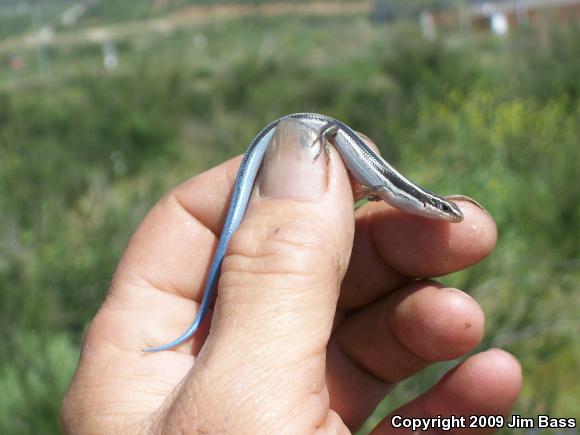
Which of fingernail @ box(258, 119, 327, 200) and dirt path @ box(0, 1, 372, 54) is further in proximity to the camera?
dirt path @ box(0, 1, 372, 54)

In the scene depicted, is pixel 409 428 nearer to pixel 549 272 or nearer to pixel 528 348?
pixel 528 348

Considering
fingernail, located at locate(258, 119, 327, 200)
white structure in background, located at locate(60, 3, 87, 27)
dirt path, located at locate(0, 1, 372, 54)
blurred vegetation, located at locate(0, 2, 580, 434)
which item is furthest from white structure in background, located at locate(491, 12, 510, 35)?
fingernail, located at locate(258, 119, 327, 200)

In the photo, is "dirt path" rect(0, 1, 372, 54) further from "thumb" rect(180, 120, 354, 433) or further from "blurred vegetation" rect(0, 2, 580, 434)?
"thumb" rect(180, 120, 354, 433)

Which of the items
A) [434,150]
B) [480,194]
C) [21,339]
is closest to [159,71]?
[434,150]

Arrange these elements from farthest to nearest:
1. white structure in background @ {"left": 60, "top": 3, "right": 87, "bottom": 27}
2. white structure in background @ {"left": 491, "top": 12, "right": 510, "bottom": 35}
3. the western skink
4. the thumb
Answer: white structure in background @ {"left": 60, "top": 3, "right": 87, "bottom": 27}, white structure in background @ {"left": 491, "top": 12, "right": 510, "bottom": 35}, the western skink, the thumb

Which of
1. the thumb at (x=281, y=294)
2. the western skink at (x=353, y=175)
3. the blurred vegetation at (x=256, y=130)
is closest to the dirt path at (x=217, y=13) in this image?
the blurred vegetation at (x=256, y=130)

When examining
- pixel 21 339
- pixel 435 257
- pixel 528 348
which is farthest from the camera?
pixel 528 348

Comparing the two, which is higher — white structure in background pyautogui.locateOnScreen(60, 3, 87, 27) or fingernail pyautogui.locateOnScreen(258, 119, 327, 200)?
white structure in background pyautogui.locateOnScreen(60, 3, 87, 27)
